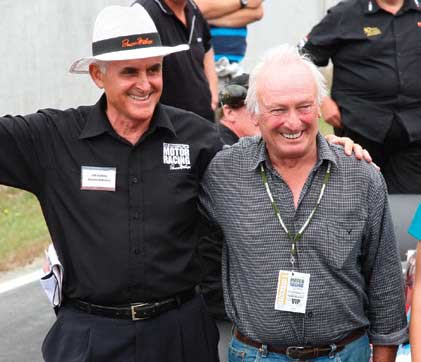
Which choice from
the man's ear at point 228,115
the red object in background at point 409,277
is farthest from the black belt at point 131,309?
the man's ear at point 228,115

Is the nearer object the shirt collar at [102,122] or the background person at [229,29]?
the shirt collar at [102,122]

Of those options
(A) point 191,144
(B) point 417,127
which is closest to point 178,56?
(B) point 417,127

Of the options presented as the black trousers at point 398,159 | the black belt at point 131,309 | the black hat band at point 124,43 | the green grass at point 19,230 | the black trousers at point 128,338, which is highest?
the black hat band at point 124,43

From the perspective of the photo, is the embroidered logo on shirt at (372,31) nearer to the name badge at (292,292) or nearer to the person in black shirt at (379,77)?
the person in black shirt at (379,77)

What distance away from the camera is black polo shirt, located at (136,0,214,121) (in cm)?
675

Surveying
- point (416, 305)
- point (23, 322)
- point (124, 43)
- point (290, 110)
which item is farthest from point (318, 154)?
point (23, 322)

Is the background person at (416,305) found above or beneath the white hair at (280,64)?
beneath

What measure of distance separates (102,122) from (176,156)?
32cm

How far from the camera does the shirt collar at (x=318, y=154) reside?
3.86m

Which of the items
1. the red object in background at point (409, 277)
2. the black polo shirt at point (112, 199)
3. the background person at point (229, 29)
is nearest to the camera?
the black polo shirt at point (112, 199)

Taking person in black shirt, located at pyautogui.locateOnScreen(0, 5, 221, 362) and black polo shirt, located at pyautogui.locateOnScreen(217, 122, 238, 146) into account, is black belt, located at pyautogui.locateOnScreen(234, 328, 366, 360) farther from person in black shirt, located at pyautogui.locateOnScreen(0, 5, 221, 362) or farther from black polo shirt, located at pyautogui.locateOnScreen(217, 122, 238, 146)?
black polo shirt, located at pyautogui.locateOnScreen(217, 122, 238, 146)

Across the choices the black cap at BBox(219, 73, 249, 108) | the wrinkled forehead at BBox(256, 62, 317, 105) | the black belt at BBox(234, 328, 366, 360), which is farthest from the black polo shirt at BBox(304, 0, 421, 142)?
the black belt at BBox(234, 328, 366, 360)

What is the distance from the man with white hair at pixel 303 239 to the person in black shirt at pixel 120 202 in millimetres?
241

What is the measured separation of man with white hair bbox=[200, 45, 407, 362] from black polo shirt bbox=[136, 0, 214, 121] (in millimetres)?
2853
